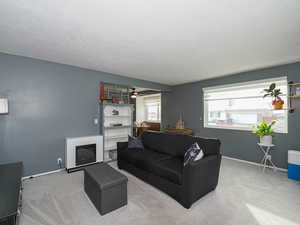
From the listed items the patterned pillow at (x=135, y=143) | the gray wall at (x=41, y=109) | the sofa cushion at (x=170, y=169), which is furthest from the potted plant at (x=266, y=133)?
the gray wall at (x=41, y=109)

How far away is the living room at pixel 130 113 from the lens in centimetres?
176

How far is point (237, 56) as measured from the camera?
2.94 m

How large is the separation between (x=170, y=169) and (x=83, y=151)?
95.5 inches

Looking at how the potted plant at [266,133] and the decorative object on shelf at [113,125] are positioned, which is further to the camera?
the decorative object on shelf at [113,125]

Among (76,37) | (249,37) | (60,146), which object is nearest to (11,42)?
(76,37)

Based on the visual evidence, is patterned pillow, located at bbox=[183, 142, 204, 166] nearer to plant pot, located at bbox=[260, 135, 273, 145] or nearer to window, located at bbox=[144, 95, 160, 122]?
plant pot, located at bbox=[260, 135, 273, 145]

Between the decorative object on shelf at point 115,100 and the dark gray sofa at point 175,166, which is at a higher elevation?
the decorative object on shelf at point 115,100

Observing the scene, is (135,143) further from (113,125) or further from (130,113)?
(130,113)

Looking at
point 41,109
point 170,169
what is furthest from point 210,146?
point 41,109

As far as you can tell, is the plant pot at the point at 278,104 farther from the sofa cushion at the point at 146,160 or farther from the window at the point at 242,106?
the sofa cushion at the point at 146,160

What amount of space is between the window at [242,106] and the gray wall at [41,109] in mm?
3949

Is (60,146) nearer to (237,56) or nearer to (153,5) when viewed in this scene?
(153,5)

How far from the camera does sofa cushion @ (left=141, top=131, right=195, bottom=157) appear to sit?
287cm


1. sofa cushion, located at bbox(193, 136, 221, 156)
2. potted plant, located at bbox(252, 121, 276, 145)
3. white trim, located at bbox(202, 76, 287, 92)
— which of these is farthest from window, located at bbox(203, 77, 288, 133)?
sofa cushion, located at bbox(193, 136, 221, 156)
